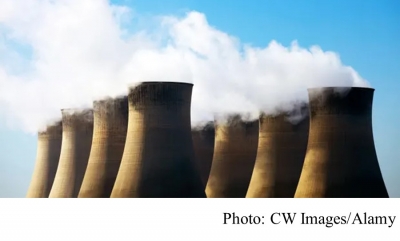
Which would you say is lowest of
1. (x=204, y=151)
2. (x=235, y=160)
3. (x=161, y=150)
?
(x=235, y=160)

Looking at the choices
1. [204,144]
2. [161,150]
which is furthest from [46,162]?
[161,150]

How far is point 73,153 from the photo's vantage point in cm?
2988

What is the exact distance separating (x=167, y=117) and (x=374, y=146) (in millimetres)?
4641

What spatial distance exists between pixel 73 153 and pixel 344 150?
29.2ft

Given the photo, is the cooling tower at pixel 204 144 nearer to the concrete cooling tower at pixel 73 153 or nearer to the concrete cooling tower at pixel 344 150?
A: the concrete cooling tower at pixel 73 153

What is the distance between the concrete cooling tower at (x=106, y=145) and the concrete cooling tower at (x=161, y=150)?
8.40ft

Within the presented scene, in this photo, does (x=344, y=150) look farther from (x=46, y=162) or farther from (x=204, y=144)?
(x=46, y=162)

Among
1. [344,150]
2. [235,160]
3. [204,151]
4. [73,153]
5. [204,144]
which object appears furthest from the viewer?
[204,144]

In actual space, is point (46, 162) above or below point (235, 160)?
below

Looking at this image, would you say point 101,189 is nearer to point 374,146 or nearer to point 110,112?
point 110,112

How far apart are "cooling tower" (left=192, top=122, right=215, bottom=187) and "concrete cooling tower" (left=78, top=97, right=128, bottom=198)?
4298mm

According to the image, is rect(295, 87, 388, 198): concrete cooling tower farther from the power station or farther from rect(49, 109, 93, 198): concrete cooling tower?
rect(49, 109, 93, 198): concrete cooling tower

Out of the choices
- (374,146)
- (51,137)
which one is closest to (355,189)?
(374,146)

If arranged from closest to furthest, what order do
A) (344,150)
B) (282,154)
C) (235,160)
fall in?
(344,150) → (282,154) → (235,160)
